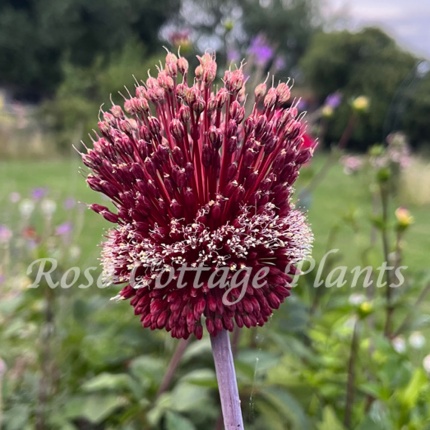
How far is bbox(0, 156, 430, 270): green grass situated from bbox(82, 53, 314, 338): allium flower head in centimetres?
282

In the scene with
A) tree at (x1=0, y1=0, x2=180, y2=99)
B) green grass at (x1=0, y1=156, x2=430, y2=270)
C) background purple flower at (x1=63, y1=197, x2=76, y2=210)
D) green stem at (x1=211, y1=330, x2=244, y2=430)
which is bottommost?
green stem at (x1=211, y1=330, x2=244, y2=430)

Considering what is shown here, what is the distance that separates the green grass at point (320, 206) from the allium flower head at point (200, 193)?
2.82 m

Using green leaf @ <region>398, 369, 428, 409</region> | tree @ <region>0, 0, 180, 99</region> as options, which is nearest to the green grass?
green leaf @ <region>398, 369, 428, 409</region>

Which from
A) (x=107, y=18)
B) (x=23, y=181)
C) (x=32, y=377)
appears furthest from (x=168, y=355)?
(x=107, y=18)

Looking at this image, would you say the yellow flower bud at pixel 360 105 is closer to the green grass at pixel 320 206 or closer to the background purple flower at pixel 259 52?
the background purple flower at pixel 259 52

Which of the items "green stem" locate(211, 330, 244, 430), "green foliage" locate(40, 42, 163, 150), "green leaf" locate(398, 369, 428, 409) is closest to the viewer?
"green stem" locate(211, 330, 244, 430)

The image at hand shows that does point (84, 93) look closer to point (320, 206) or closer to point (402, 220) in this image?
point (320, 206)

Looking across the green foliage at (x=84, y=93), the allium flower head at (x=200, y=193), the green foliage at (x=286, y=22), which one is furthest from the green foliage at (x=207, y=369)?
the green foliage at (x=286, y=22)

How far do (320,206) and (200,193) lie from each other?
825 cm

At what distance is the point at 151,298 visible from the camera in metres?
0.93

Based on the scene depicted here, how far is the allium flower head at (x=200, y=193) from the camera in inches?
34.6

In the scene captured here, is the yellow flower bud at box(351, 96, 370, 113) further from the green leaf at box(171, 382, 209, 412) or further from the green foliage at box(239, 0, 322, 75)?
the green foliage at box(239, 0, 322, 75)

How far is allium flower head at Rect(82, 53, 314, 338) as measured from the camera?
879 millimetres

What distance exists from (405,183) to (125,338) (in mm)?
8600
